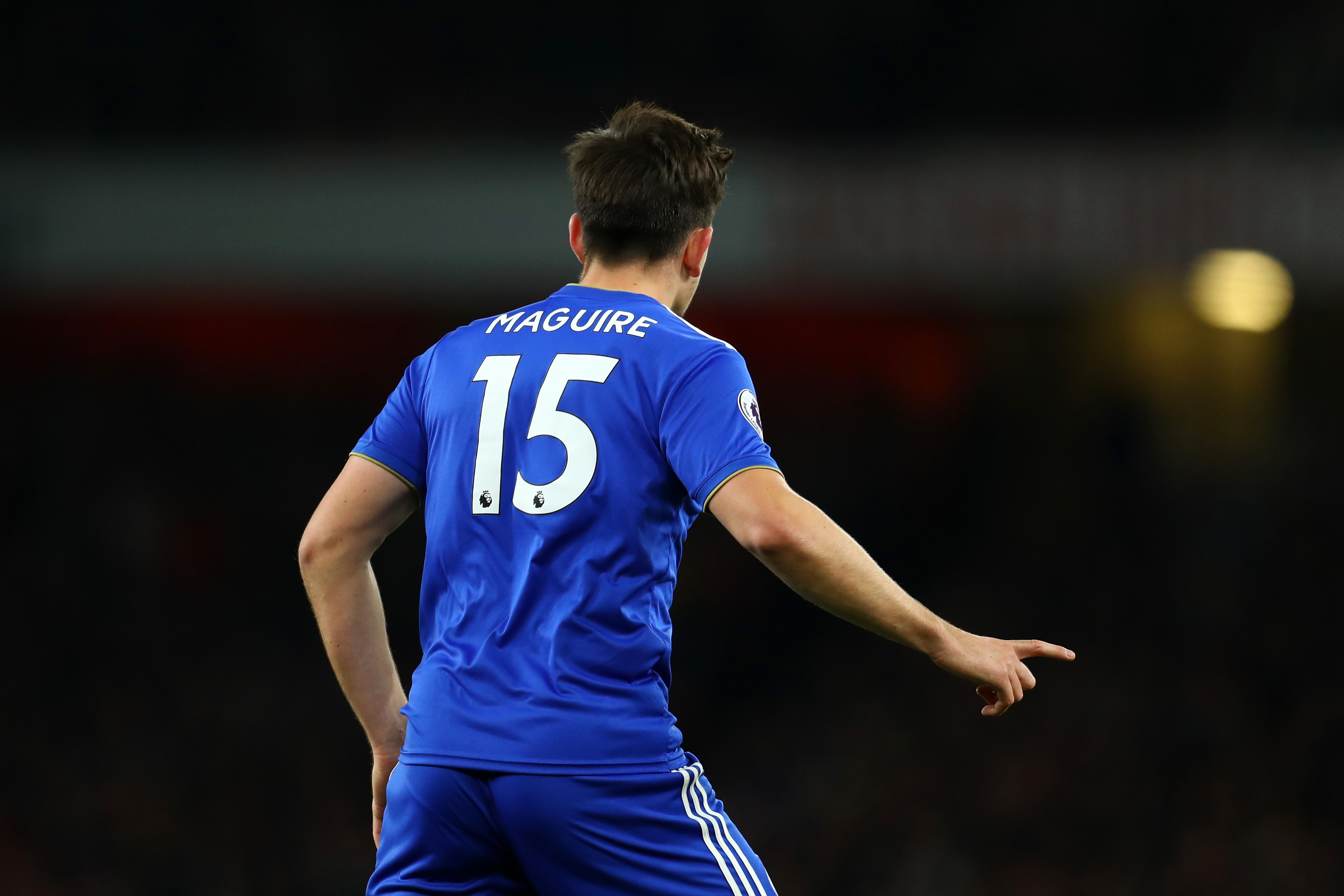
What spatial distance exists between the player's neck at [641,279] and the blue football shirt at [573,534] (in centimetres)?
11

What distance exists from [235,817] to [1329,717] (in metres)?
7.39

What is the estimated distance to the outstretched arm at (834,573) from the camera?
2135 millimetres

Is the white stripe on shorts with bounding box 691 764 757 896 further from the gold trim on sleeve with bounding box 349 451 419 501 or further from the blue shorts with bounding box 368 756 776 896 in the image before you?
the gold trim on sleeve with bounding box 349 451 419 501

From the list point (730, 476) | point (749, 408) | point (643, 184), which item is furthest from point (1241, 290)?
point (730, 476)

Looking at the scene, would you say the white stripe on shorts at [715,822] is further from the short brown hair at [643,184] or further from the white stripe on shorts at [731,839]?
the short brown hair at [643,184]

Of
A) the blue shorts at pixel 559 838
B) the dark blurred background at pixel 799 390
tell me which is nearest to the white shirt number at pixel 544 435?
the blue shorts at pixel 559 838

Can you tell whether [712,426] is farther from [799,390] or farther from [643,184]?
[799,390]

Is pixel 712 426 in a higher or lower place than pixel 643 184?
lower

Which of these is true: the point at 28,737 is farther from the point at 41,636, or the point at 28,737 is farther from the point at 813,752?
the point at 813,752

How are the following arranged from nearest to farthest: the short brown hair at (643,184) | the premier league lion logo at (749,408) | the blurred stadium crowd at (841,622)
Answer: the premier league lion logo at (749,408) < the short brown hair at (643,184) < the blurred stadium crowd at (841,622)

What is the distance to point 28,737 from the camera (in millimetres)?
10391

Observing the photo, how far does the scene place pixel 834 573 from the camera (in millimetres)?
2150

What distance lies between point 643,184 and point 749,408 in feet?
1.50

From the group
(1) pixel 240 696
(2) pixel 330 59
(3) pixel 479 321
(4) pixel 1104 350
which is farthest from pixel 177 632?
(3) pixel 479 321
